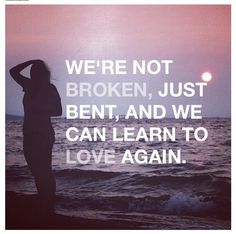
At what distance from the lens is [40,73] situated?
3.45 meters

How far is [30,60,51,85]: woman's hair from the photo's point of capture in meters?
3.44

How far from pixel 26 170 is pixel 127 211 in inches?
32.2

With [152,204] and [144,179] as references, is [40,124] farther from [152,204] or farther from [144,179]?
[152,204]

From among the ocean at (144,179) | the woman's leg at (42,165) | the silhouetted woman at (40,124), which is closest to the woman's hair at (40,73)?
the silhouetted woman at (40,124)

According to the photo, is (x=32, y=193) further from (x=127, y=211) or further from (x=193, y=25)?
(x=193, y=25)

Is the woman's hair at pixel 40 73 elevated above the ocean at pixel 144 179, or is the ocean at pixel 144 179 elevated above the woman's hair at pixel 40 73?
the woman's hair at pixel 40 73

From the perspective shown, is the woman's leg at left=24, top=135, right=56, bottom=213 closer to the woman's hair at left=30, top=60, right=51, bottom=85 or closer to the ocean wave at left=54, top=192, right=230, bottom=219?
the ocean wave at left=54, top=192, right=230, bottom=219

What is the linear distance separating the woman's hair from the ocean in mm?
322

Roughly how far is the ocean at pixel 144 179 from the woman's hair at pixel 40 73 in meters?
0.32

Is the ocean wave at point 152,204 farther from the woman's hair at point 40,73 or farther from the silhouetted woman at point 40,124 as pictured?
the woman's hair at point 40,73

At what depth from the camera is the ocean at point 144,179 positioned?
3412mm

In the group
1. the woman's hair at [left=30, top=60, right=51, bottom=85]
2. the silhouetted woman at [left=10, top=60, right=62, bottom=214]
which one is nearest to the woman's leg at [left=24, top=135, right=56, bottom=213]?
the silhouetted woman at [left=10, top=60, right=62, bottom=214]

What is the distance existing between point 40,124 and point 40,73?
1.26ft

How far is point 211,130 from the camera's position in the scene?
341cm
